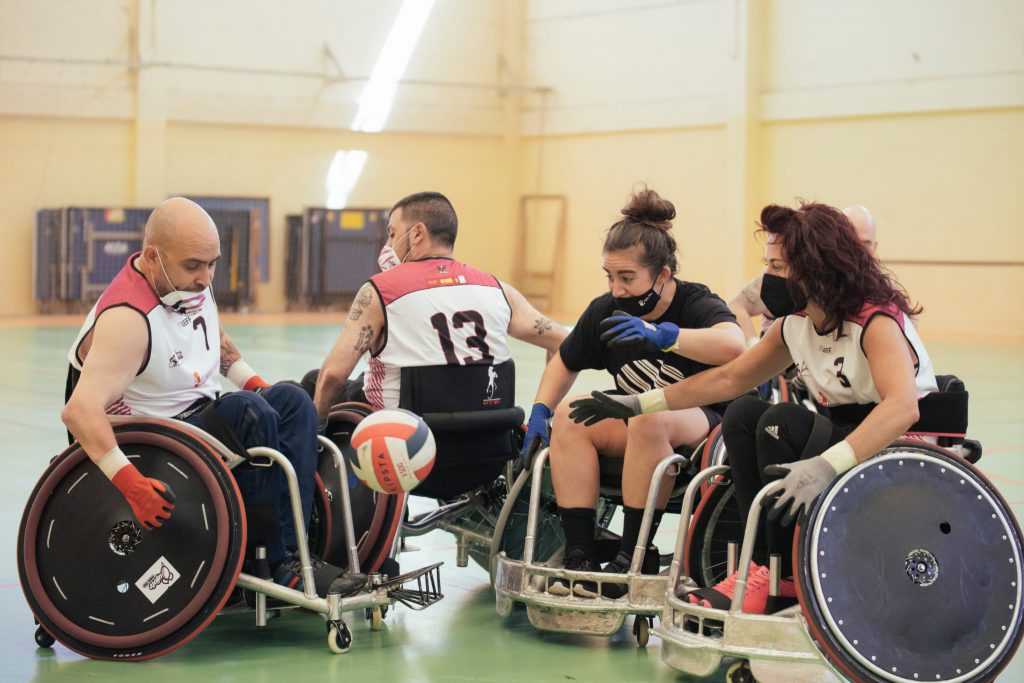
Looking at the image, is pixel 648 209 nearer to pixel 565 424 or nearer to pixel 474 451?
pixel 565 424

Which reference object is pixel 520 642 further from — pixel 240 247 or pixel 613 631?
pixel 240 247

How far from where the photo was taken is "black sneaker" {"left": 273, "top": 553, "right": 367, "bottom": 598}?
3.94m

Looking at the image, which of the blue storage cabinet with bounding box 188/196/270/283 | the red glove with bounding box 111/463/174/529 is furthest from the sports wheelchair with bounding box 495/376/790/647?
the blue storage cabinet with bounding box 188/196/270/283

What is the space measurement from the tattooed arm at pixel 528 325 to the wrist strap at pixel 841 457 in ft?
5.48

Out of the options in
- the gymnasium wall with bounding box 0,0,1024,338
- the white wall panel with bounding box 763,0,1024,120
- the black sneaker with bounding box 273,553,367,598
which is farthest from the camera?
the gymnasium wall with bounding box 0,0,1024,338

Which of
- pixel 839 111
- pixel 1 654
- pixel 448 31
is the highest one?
pixel 448 31

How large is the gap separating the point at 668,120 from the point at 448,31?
12.9 ft

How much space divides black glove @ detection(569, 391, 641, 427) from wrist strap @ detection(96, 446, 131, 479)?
4.17ft

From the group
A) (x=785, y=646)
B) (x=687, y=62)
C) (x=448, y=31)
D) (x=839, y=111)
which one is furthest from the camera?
(x=448, y=31)

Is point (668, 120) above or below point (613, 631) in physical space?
above

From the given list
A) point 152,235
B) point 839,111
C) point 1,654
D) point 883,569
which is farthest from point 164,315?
point 839,111

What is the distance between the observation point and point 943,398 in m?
3.65

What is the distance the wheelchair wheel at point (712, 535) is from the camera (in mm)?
3894

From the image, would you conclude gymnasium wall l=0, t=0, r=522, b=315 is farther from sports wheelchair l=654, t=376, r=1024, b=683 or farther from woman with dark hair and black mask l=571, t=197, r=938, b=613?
sports wheelchair l=654, t=376, r=1024, b=683
